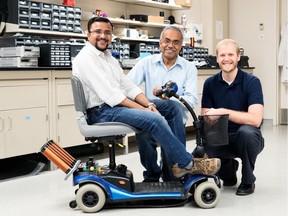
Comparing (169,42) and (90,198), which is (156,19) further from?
(90,198)

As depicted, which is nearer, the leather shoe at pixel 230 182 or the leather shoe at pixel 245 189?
the leather shoe at pixel 245 189

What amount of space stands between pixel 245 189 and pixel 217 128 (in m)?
0.55

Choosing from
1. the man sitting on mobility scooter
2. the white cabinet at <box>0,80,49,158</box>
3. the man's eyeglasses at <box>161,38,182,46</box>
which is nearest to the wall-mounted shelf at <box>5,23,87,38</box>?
the white cabinet at <box>0,80,49,158</box>

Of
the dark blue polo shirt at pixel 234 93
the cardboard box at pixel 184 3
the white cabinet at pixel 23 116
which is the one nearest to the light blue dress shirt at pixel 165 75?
the dark blue polo shirt at pixel 234 93

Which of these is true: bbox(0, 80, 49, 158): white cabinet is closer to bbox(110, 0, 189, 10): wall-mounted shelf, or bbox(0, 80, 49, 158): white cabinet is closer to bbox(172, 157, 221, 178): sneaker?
bbox(172, 157, 221, 178): sneaker

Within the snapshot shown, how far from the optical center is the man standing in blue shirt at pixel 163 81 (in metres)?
3.12

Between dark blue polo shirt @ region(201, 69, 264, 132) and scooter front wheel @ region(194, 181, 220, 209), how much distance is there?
0.59 m

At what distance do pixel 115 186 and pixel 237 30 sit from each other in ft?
17.8

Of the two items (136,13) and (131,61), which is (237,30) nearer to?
(136,13)

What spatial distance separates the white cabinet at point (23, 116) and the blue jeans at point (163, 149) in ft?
4.00

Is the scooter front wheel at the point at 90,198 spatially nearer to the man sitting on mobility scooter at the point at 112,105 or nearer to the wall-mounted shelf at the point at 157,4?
the man sitting on mobility scooter at the point at 112,105

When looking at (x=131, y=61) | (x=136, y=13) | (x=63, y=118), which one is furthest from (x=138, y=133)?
(x=136, y=13)

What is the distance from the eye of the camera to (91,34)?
3.04m

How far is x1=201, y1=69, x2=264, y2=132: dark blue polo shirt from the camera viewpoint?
3262 millimetres
